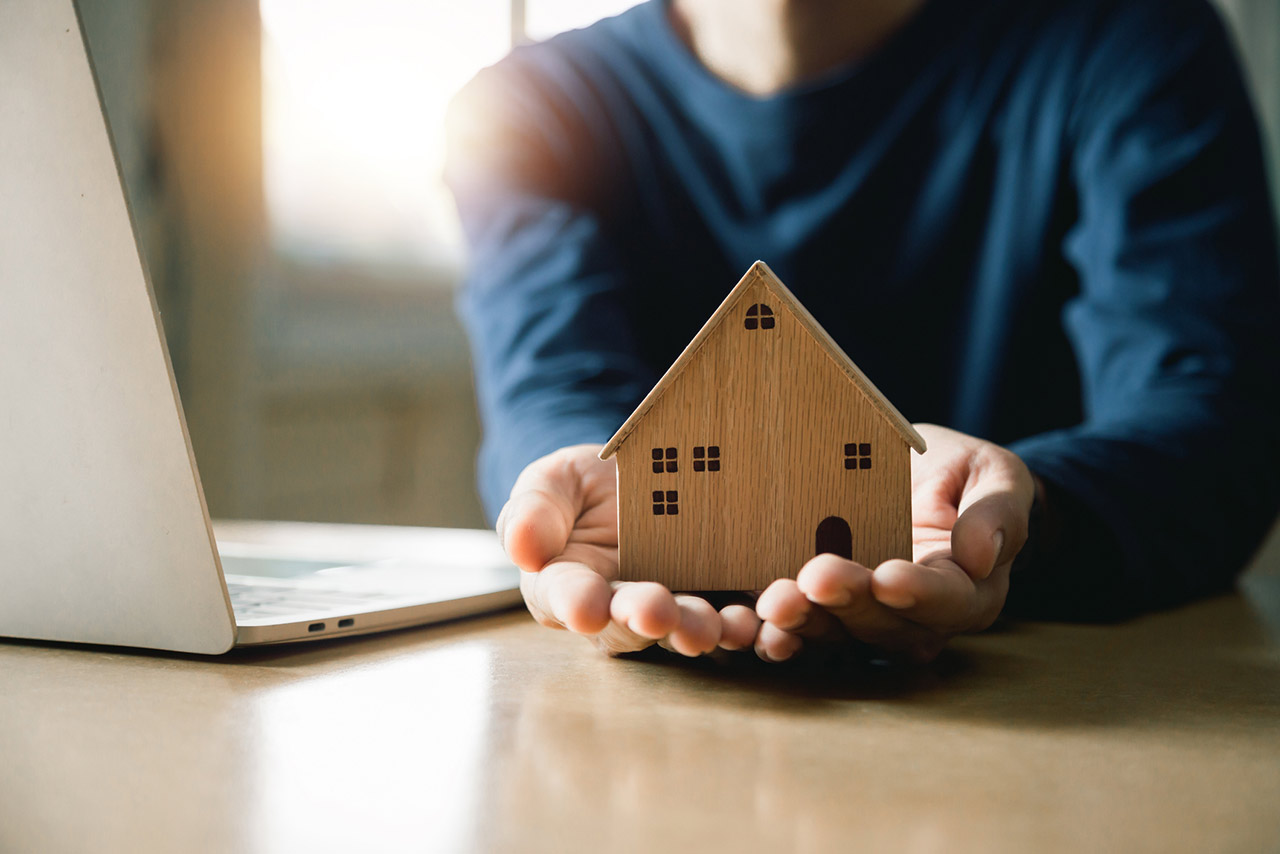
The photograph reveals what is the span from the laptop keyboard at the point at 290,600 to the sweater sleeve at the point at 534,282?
0.24 meters

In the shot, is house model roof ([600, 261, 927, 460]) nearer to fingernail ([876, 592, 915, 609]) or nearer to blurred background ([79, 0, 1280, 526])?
fingernail ([876, 592, 915, 609])

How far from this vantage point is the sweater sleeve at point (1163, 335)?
788mm

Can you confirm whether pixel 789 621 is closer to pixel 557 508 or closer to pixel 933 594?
pixel 933 594

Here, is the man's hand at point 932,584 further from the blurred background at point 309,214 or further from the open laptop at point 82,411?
the blurred background at point 309,214

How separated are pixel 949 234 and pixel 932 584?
90 cm

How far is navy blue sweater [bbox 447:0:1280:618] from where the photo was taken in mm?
960

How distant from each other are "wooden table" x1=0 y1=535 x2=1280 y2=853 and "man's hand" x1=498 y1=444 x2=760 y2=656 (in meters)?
0.05

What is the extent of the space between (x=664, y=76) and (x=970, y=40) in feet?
1.50

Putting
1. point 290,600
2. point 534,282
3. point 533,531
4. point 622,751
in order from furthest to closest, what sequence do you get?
1. point 534,282
2. point 290,600
3. point 533,531
4. point 622,751

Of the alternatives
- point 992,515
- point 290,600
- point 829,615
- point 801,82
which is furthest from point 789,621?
point 801,82

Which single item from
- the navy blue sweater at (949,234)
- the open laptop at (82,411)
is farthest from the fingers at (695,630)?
the navy blue sweater at (949,234)

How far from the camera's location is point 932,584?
48 cm

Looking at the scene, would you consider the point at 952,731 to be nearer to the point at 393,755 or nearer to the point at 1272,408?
the point at 393,755

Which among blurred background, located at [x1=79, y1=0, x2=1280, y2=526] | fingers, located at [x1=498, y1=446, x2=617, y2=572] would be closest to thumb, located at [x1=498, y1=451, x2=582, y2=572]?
fingers, located at [x1=498, y1=446, x2=617, y2=572]
